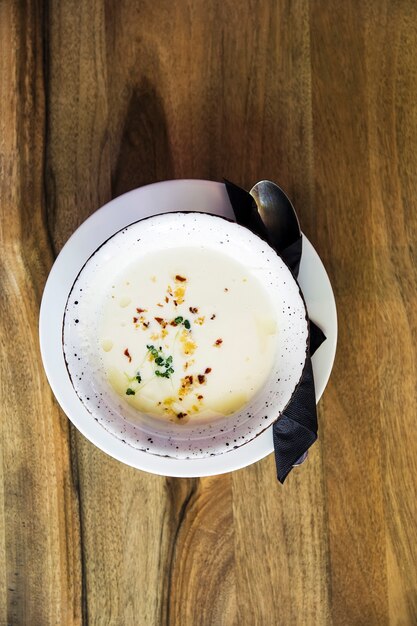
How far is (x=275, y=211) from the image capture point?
3.12ft

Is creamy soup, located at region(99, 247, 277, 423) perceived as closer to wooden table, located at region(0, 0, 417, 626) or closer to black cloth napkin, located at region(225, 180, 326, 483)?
black cloth napkin, located at region(225, 180, 326, 483)

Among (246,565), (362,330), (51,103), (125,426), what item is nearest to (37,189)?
(51,103)

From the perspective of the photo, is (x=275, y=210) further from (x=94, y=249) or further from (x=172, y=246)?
(x=94, y=249)

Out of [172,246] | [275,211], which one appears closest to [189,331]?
[172,246]

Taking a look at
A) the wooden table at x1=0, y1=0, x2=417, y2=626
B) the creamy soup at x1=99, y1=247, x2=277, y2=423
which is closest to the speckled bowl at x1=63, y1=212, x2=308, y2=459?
the creamy soup at x1=99, y1=247, x2=277, y2=423

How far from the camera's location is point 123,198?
90cm

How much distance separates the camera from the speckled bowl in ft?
2.81

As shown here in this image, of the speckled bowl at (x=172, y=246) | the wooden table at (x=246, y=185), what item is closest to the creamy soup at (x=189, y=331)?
the speckled bowl at (x=172, y=246)

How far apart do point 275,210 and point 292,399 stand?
0.95 feet

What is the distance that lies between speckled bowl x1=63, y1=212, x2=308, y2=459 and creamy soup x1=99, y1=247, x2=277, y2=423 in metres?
0.02

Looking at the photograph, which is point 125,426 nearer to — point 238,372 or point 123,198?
point 238,372

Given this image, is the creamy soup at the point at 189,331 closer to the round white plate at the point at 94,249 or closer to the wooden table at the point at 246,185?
the round white plate at the point at 94,249

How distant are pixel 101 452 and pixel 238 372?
0.29 m

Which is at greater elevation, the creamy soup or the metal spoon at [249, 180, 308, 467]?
the metal spoon at [249, 180, 308, 467]
